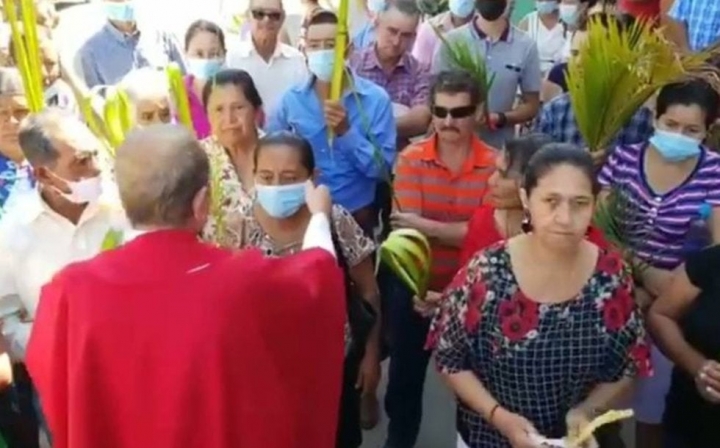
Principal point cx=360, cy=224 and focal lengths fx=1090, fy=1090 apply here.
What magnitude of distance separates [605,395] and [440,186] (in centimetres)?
134

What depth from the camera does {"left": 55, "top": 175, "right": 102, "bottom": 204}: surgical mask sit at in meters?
3.16

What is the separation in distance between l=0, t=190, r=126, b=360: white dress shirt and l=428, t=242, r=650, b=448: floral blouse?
101 centimetres

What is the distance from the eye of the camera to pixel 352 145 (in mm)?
4348

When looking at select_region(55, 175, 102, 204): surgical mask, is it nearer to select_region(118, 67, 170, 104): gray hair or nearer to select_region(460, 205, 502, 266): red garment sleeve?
select_region(118, 67, 170, 104): gray hair

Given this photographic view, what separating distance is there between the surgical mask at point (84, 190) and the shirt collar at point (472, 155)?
4.16ft

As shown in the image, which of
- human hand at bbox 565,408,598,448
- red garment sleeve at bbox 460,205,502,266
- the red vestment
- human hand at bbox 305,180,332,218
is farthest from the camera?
red garment sleeve at bbox 460,205,502,266

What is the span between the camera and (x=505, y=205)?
3314 mm

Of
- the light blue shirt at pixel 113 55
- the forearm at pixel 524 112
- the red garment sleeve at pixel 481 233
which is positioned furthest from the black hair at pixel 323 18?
the red garment sleeve at pixel 481 233

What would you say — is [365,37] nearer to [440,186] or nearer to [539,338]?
[440,186]

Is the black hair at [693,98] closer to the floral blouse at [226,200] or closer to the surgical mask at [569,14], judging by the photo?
the floral blouse at [226,200]

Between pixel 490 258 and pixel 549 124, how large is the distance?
172 centimetres

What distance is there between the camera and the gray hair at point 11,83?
12.3 ft

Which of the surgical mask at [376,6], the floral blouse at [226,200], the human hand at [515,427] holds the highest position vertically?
the surgical mask at [376,6]

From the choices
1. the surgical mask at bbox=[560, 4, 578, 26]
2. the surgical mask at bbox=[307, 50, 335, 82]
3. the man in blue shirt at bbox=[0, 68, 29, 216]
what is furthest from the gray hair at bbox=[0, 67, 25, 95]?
the surgical mask at bbox=[560, 4, 578, 26]
